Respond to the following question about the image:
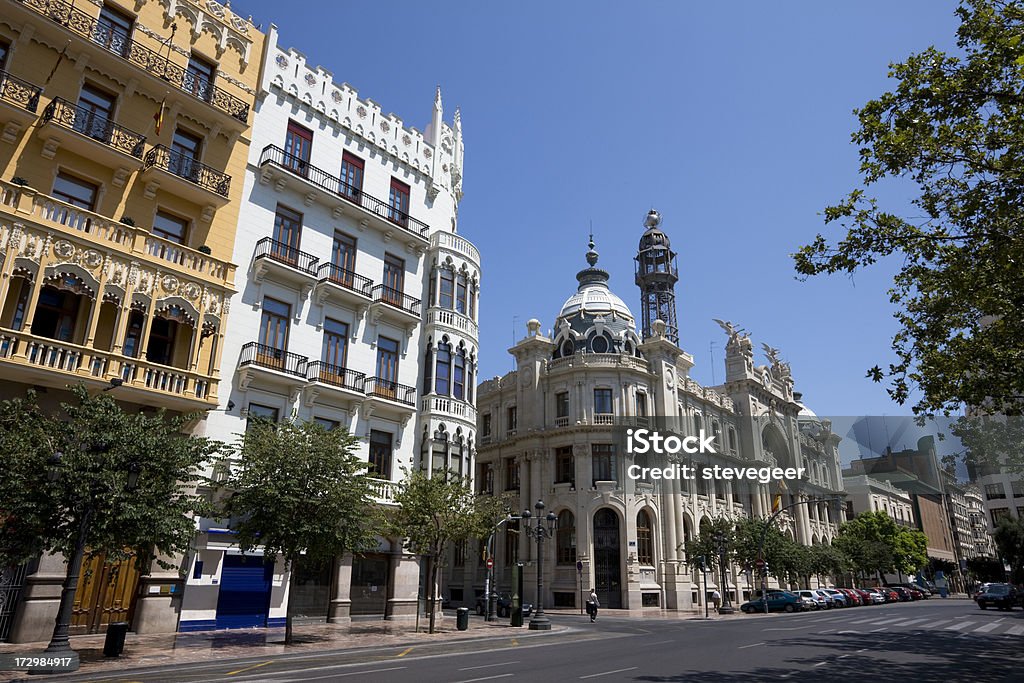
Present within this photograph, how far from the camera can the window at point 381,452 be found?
2872 centimetres

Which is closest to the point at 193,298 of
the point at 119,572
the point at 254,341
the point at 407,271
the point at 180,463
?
the point at 254,341

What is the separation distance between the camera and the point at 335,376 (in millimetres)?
27516

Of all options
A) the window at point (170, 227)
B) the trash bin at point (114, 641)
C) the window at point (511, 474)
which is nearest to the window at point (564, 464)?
the window at point (511, 474)

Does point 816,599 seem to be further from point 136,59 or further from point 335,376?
point 136,59

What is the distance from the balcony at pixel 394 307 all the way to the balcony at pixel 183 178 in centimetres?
753

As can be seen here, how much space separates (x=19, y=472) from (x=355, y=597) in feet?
49.4

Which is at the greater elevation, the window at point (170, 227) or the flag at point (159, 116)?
the flag at point (159, 116)

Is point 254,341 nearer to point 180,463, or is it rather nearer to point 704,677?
point 180,463

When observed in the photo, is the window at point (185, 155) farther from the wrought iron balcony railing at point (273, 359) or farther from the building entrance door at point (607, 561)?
the building entrance door at point (607, 561)

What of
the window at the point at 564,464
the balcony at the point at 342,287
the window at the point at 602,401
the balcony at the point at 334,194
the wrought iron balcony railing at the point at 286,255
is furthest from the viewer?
the window at the point at 602,401

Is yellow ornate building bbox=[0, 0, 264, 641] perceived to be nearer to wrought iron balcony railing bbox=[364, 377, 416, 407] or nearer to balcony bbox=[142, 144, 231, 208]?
balcony bbox=[142, 144, 231, 208]

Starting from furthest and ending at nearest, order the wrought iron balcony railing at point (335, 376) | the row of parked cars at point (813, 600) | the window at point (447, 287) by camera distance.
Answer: the row of parked cars at point (813, 600), the window at point (447, 287), the wrought iron balcony railing at point (335, 376)

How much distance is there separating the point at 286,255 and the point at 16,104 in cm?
990

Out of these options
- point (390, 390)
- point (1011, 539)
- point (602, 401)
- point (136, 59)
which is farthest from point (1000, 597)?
point (136, 59)
